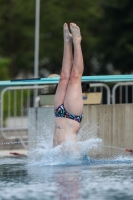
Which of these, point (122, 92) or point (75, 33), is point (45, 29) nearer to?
point (122, 92)

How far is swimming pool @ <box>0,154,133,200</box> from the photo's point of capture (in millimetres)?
6218

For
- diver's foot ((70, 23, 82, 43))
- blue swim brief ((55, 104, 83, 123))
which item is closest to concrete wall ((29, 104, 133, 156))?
blue swim brief ((55, 104, 83, 123))

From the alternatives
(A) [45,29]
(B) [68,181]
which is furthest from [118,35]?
(B) [68,181]

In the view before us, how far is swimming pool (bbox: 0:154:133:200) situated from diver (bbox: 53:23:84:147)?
1.91ft

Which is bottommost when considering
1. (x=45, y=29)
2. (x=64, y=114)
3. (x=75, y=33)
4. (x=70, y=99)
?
(x=64, y=114)

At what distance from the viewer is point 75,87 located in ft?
31.8

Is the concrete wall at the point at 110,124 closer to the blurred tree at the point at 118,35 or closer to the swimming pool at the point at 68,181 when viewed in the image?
the swimming pool at the point at 68,181

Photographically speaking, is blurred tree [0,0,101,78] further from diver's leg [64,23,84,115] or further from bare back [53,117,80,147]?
bare back [53,117,80,147]

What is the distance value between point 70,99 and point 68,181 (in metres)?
2.61

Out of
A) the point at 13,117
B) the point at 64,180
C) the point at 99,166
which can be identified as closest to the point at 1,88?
the point at 13,117

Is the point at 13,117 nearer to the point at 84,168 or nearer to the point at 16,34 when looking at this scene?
the point at 84,168

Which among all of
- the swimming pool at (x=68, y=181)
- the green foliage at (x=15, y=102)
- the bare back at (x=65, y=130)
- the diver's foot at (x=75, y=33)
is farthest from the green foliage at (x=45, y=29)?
the swimming pool at (x=68, y=181)

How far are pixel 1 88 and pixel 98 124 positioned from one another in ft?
14.8

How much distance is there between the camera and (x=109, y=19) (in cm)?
3572
